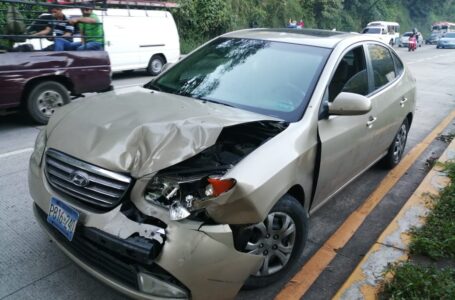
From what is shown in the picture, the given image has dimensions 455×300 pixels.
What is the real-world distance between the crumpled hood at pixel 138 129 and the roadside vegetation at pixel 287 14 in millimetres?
17508

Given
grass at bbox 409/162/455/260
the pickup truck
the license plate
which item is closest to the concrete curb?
grass at bbox 409/162/455/260

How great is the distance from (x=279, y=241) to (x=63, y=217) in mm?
1395

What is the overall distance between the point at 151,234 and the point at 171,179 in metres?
0.37

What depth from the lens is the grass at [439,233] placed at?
3.26 metres

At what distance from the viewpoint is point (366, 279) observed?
2.94 metres

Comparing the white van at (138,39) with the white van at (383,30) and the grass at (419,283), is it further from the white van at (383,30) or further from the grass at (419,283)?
the white van at (383,30)

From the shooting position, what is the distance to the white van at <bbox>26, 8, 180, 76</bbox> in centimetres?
1120

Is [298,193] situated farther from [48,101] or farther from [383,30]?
[383,30]

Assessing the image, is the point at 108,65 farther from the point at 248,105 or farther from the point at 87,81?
the point at 248,105

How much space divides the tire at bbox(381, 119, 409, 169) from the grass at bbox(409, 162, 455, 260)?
1084 millimetres

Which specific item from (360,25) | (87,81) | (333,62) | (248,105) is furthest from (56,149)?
(360,25)

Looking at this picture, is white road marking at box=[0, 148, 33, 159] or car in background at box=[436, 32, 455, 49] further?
car in background at box=[436, 32, 455, 49]

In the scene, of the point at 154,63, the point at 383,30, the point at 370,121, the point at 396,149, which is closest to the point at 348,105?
the point at 370,121

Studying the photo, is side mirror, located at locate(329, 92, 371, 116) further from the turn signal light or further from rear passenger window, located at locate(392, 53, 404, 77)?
rear passenger window, located at locate(392, 53, 404, 77)
